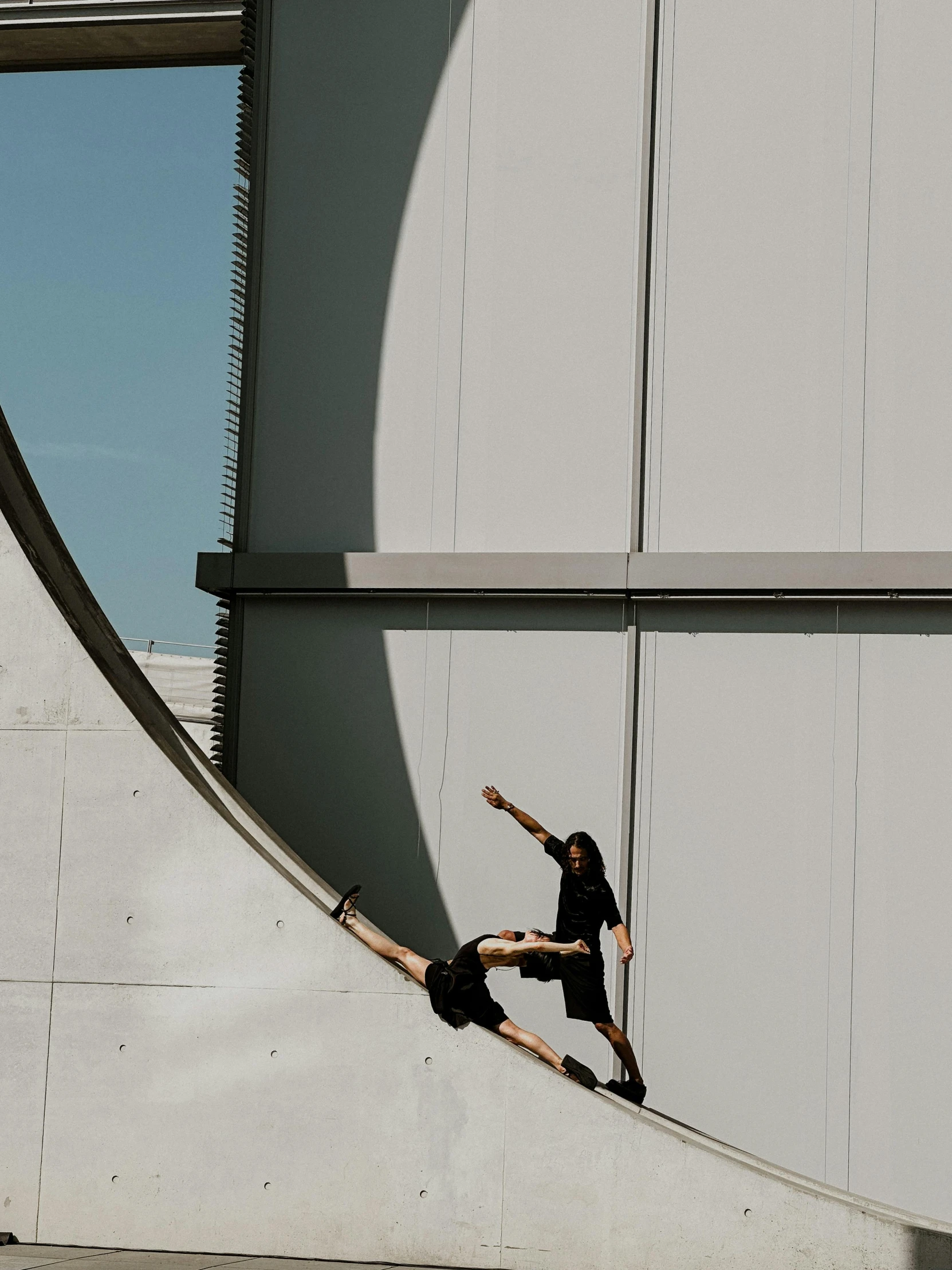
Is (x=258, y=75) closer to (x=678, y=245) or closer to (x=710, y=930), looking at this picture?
(x=678, y=245)

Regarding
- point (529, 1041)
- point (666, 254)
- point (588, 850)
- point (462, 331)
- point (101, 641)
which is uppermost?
point (666, 254)

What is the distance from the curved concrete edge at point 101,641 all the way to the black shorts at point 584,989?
154 cm

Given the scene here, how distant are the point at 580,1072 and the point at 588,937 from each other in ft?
3.46

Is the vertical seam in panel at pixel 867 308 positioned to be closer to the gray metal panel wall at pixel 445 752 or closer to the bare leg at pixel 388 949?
the gray metal panel wall at pixel 445 752

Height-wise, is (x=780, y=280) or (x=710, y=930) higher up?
(x=780, y=280)

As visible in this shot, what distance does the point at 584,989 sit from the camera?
8508 millimetres

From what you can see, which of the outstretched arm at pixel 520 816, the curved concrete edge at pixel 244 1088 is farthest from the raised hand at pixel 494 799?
the curved concrete edge at pixel 244 1088

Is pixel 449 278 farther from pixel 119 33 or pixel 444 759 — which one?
pixel 119 33

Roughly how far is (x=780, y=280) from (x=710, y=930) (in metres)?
5.40

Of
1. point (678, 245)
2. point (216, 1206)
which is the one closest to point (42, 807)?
point (216, 1206)

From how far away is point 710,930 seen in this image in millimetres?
11258

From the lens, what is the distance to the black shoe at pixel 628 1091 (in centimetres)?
833

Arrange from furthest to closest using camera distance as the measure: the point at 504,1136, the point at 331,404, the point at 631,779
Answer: the point at 331,404 < the point at 631,779 < the point at 504,1136

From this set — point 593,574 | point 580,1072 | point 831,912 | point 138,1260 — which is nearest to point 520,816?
point 580,1072
